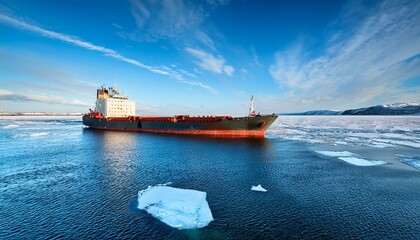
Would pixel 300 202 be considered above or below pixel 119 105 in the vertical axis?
below

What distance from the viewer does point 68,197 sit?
982cm

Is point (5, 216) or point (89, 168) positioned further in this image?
point (89, 168)

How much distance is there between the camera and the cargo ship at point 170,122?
3173 cm

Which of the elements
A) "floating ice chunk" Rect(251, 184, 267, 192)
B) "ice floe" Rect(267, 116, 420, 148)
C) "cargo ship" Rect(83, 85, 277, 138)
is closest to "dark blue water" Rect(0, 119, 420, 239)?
"floating ice chunk" Rect(251, 184, 267, 192)

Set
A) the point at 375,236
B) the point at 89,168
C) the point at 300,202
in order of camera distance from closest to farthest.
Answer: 1. the point at 375,236
2. the point at 300,202
3. the point at 89,168

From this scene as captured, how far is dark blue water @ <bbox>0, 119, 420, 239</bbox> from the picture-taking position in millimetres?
7098

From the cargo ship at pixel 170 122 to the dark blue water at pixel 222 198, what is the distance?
1461cm

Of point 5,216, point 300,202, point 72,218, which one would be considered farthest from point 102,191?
point 300,202

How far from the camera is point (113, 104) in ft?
167

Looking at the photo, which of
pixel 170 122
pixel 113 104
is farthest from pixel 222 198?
pixel 113 104

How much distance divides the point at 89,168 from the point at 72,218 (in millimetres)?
7747

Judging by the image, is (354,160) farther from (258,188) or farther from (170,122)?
(170,122)

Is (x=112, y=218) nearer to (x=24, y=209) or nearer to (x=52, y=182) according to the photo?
(x=24, y=209)

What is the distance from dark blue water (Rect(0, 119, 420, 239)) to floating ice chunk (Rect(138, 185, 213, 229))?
1.01 ft
